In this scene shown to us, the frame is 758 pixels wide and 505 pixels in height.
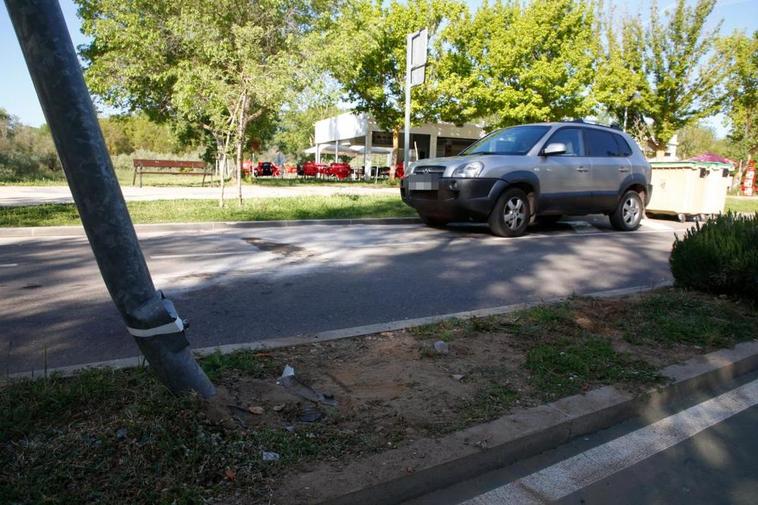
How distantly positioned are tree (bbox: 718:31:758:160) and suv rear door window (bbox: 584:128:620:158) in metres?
21.5

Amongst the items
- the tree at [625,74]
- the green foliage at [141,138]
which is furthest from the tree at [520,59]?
the green foliage at [141,138]

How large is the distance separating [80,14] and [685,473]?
1123 inches

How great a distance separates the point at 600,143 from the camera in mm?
10664

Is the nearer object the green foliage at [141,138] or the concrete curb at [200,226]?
the concrete curb at [200,226]

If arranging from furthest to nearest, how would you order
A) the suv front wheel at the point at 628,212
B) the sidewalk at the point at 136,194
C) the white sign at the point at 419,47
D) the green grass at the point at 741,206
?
1. the green grass at the point at 741,206
2. the sidewalk at the point at 136,194
3. the white sign at the point at 419,47
4. the suv front wheel at the point at 628,212

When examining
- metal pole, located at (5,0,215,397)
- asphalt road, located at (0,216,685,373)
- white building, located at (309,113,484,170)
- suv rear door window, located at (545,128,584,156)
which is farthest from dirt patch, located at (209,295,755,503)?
white building, located at (309,113,484,170)

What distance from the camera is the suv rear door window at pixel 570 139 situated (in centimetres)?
1003

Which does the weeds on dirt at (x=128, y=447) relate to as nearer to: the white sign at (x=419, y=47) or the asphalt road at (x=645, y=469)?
the asphalt road at (x=645, y=469)

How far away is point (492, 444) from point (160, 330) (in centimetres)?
158

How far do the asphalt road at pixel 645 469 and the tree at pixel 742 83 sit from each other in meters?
30.2

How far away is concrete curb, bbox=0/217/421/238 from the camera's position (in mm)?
9453

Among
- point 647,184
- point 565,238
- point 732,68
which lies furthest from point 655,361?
point 732,68

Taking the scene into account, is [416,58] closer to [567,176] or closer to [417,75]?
[417,75]

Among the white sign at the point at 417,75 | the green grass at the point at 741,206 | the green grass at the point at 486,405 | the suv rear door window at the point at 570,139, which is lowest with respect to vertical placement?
the green grass at the point at 741,206
